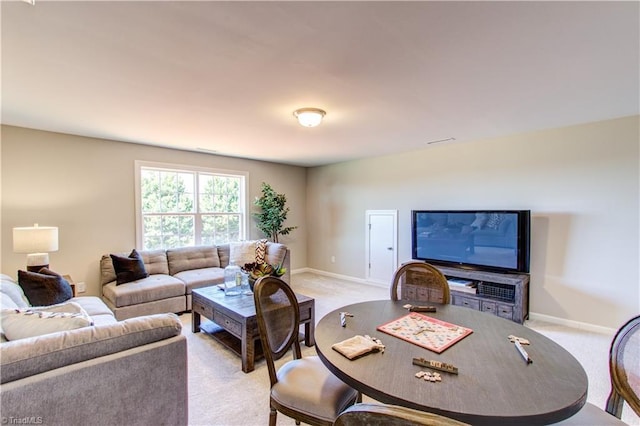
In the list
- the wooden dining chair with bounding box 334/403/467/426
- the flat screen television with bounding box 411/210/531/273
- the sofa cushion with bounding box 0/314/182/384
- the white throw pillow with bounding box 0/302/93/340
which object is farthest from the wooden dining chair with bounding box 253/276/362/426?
the flat screen television with bounding box 411/210/531/273

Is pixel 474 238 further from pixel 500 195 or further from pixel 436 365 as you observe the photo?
pixel 436 365

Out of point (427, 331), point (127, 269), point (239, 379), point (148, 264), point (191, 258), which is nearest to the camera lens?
point (427, 331)

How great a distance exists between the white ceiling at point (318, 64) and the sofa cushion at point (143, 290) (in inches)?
77.7

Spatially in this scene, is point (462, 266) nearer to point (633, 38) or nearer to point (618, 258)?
point (618, 258)

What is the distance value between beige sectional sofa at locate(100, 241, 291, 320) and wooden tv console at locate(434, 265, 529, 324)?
274 centimetres

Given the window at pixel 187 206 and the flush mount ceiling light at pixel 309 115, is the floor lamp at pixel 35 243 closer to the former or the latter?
the window at pixel 187 206

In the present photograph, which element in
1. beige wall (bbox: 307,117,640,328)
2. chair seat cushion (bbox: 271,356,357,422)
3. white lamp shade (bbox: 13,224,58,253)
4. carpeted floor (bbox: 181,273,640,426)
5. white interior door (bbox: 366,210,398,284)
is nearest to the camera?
chair seat cushion (bbox: 271,356,357,422)

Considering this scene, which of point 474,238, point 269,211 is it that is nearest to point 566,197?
point 474,238

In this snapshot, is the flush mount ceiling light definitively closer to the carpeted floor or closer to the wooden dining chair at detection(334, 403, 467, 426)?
the carpeted floor

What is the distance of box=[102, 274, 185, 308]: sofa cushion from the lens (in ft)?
11.6

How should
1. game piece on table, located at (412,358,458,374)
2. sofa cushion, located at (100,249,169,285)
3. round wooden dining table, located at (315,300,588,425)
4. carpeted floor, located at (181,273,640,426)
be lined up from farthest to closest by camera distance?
1. sofa cushion, located at (100,249,169,285)
2. carpeted floor, located at (181,273,640,426)
3. game piece on table, located at (412,358,458,374)
4. round wooden dining table, located at (315,300,588,425)

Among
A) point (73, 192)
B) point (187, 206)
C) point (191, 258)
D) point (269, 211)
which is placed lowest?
point (191, 258)

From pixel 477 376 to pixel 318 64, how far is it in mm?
2039

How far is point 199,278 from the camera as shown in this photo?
166 inches
